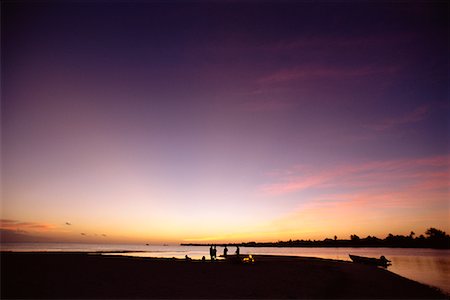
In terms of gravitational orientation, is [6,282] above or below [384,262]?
above

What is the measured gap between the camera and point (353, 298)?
1877 centimetres

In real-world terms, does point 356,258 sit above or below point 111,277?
below

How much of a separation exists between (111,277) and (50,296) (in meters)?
6.91

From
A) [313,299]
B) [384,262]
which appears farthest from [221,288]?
[384,262]

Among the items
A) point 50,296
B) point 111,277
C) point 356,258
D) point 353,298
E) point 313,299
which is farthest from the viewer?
point 356,258

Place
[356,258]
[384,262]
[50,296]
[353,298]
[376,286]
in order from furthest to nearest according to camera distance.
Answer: [356,258] < [384,262] < [376,286] < [353,298] < [50,296]

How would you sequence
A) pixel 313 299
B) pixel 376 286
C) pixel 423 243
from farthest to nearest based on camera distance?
pixel 423 243, pixel 376 286, pixel 313 299

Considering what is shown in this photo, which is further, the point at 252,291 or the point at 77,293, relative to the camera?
the point at 252,291

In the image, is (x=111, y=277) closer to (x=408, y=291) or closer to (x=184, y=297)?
(x=184, y=297)

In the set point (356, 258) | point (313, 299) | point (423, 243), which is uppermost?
point (313, 299)

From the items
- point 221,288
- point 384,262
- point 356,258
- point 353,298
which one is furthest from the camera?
point 356,258

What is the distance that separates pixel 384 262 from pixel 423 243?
188 metres

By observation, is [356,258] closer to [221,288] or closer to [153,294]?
[221,288]

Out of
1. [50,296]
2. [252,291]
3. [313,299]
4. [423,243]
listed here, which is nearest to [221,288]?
[252,291]
